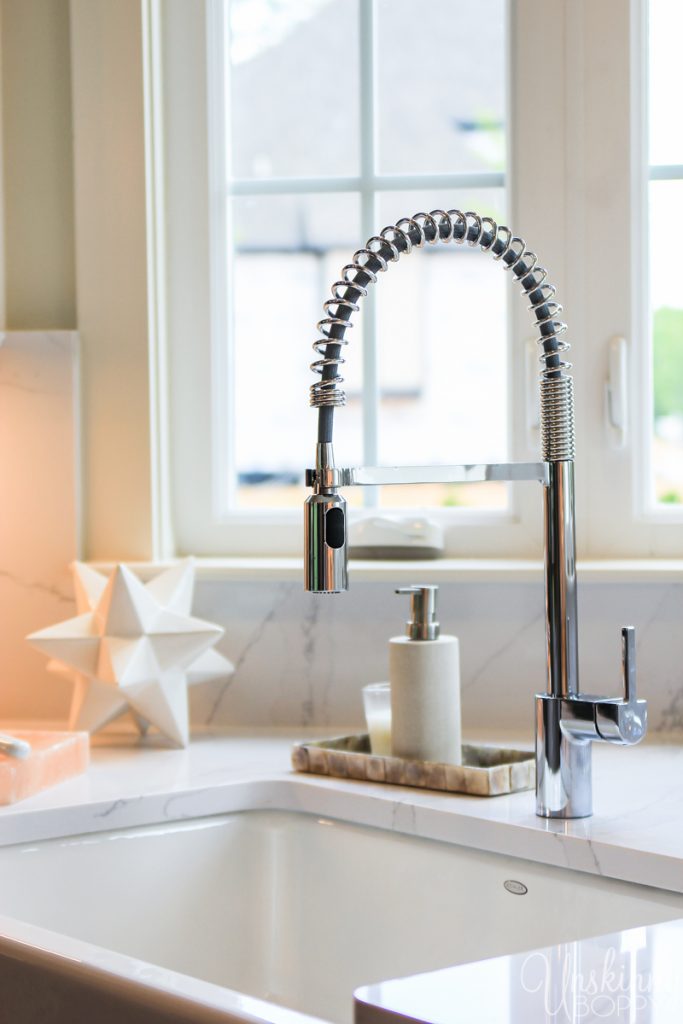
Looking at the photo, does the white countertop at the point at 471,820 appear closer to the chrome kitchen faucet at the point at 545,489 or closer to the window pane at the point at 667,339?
the chrome kitchen faucet at the point at 545,489

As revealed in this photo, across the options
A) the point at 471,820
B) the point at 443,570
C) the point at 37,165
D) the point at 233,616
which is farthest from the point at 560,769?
the point at 37,165

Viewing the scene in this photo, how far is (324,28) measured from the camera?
1.61 meters

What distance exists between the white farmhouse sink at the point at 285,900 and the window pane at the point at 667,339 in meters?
0.67

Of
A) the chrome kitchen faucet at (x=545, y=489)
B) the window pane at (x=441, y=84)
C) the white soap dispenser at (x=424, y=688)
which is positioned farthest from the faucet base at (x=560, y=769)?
the window pane at (x=441, y=84)

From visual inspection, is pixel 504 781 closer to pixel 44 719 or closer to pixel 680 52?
pixel 44 719

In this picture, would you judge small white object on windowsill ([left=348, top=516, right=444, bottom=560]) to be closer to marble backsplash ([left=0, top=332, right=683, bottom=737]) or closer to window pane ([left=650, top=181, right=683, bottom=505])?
marble backsplash ([left=0, top=332, right=683, bottom=737])

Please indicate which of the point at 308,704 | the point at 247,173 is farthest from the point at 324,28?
the point at 308,704

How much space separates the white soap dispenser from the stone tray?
0.07 feet

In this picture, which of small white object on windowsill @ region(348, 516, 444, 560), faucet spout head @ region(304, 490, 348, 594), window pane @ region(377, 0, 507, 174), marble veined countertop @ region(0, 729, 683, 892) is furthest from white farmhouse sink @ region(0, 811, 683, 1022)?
window pane @ region(377, 0, 507, 174)

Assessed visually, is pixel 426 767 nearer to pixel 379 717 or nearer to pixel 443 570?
pixel 379 717

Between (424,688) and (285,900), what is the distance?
0.82 feet

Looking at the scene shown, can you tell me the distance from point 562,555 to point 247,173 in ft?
2.72

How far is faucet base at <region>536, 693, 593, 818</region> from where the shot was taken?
3.42 ft

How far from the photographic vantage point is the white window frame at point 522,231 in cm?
151
